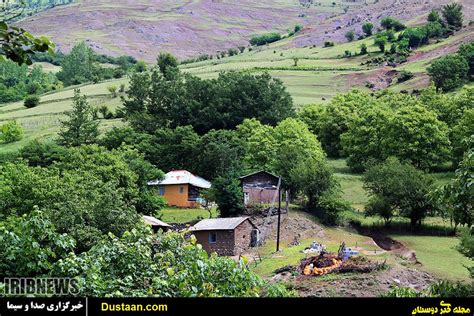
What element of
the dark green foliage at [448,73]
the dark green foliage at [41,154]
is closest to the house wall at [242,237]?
the dark green foliage at [41,154]

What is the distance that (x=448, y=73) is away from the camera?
113 metres

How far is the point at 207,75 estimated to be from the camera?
142 meters

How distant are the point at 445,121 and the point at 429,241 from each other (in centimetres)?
3309

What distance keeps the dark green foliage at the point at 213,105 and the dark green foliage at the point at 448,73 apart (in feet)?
93.6

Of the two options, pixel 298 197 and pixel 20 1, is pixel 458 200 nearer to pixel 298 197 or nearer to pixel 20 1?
pixel 20 1

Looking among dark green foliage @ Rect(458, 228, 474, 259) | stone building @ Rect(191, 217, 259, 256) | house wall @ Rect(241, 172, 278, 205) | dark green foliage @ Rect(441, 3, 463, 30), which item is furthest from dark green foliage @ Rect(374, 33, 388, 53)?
dark green foliage @ Rect(458, 228, 474, 259)

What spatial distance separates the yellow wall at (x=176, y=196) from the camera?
244 feet

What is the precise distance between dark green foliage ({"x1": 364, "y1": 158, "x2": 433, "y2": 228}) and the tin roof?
16.8 m

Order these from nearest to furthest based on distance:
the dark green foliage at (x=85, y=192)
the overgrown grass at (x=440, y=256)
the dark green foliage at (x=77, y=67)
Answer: the dark green foliage at (x=85, y=192) → the overgrown grass at (x=440, y=256) → the dark green foliage at (x=77, y=67)

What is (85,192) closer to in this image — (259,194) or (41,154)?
(259,194)

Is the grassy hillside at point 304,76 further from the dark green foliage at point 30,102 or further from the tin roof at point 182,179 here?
the tin roof at point 182,179

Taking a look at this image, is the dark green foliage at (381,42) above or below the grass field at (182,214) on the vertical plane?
above

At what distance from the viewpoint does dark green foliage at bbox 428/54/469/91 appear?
11269cm

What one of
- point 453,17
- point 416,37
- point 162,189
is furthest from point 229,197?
point 453,17
